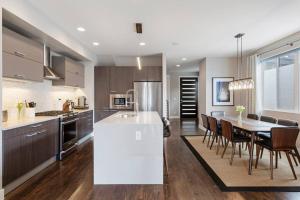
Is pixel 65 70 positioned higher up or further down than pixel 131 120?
higher up

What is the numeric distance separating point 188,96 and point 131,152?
31.9 ft

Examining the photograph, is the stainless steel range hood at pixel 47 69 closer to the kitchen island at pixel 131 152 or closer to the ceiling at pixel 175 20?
the ceiling at pixel 175 20

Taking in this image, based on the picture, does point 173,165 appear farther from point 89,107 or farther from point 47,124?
point 89,107

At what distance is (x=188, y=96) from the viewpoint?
12.4m

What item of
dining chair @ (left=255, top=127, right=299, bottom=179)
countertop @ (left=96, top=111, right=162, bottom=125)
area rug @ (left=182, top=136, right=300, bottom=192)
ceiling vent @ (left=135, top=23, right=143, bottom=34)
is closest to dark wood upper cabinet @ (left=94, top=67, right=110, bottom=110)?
ceiling vent @ (left=135, top=23, right=143, bottom=34)

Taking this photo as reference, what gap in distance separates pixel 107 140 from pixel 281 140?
8.73ft

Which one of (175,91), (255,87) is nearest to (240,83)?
(255,87)

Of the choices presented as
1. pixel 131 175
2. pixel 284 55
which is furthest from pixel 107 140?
pixel 284 55

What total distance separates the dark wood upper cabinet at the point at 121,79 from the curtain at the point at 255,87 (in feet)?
12.7

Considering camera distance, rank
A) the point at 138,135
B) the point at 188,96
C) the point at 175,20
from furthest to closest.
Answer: the point at 188,96 < the point at 175,20 < the point at 138,135

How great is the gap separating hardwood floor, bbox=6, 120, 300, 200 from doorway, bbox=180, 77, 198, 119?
8.69m

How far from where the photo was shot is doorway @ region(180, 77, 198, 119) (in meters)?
12.4

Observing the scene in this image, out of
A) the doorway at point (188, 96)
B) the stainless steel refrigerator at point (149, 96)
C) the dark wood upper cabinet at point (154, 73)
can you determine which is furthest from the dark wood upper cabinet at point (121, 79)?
the doorway at point (188, 96)

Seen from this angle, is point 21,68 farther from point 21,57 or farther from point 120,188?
point 120,188
